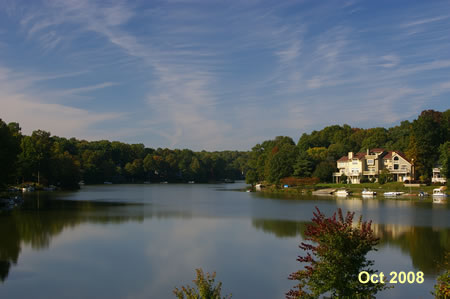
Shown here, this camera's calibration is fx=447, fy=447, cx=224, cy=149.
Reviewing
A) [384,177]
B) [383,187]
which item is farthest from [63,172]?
[384,177]

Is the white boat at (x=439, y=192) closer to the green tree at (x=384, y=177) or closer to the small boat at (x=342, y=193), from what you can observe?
the small boat at (x=342, y=193)

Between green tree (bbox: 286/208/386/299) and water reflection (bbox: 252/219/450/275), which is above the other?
green tree (bbox: 286/208/386/299)

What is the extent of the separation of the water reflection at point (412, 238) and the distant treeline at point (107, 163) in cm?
5439

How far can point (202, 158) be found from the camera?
168m

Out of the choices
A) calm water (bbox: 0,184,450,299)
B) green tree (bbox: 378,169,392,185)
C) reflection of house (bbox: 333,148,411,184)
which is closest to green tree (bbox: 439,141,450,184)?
green tree (bbox: 378,169,392,185)

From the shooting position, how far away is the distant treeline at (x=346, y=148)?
67000mm

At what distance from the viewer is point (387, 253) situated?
1800 centimetres

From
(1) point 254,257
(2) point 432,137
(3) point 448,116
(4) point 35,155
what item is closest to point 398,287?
(1) point 254,257

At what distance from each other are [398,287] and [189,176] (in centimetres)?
14010

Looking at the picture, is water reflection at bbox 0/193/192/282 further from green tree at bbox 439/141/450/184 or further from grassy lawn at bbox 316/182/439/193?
green tree at bbox 439/141/450/184

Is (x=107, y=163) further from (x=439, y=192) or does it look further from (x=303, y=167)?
(x=439, y=192)

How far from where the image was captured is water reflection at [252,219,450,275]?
1633 centimetres

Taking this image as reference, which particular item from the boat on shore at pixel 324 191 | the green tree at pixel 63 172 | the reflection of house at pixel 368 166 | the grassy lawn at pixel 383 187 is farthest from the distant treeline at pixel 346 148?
the green tree at pixel 63 172

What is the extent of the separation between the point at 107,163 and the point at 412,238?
374ft
